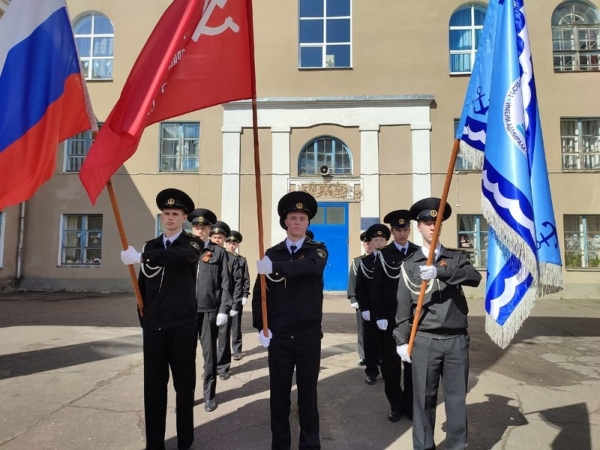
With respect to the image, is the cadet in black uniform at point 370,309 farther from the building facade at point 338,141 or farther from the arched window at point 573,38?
the arched window at point 573,38

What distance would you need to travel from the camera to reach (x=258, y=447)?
3.36m

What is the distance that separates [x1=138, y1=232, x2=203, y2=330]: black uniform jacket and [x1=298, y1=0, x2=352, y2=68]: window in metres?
12.5

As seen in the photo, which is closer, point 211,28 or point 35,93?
point 35,93

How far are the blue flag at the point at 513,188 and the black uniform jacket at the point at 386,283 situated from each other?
144 cm

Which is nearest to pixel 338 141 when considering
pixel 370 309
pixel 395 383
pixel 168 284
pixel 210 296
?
pixel 370 309

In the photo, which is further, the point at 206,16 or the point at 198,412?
the point at 198,412

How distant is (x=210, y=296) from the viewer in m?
4.55

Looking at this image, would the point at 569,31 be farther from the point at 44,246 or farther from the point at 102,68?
the point at 44,246

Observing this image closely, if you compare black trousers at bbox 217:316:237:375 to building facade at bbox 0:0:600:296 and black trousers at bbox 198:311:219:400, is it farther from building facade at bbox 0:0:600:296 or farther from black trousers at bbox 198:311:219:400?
building facade at bbox 0:0:600:296

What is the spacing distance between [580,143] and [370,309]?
12.5 metres

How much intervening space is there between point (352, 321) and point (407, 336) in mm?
6257

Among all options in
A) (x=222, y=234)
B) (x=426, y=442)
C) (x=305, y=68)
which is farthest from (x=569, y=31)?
(x=426, y=442)

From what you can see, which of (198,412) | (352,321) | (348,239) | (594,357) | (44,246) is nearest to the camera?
(198,412)

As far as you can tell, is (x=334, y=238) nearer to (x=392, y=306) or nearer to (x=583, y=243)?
(x=583, y=243)
